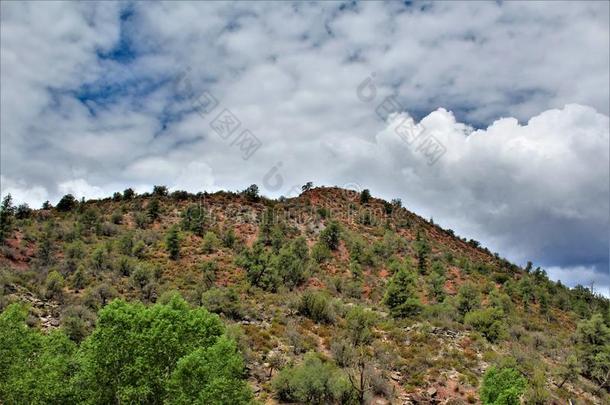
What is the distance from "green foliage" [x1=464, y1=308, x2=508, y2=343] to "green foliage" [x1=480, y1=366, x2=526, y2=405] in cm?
1527

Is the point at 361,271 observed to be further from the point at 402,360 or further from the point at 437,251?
the point at 402,360

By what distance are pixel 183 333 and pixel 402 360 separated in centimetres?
2018

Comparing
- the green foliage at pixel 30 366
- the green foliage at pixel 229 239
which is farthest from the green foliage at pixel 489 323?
the green foliage at pixel 30 366

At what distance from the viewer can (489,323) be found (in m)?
46.1

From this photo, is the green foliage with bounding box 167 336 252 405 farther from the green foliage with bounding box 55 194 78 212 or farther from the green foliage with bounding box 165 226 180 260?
the green foliage with bounding box 55 194 78 212

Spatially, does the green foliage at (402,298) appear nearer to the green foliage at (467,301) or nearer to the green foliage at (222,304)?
the green foliage at (467,301)

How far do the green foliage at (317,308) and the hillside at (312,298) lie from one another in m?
0.12

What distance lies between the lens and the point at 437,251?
7738 centimetres

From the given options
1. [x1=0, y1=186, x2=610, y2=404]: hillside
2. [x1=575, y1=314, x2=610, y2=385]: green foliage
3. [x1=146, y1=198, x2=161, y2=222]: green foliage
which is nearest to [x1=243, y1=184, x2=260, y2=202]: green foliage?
[x1=0, y1=186, x2=610, y2=404]: hillside

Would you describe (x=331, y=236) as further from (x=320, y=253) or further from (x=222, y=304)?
(x=222, y=304)

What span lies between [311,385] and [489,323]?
2400 cm

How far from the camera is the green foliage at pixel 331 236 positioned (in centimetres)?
7031

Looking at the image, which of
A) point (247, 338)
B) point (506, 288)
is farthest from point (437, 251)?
point (247, 338)

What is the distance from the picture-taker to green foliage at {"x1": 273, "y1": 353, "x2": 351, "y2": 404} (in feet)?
93.7
